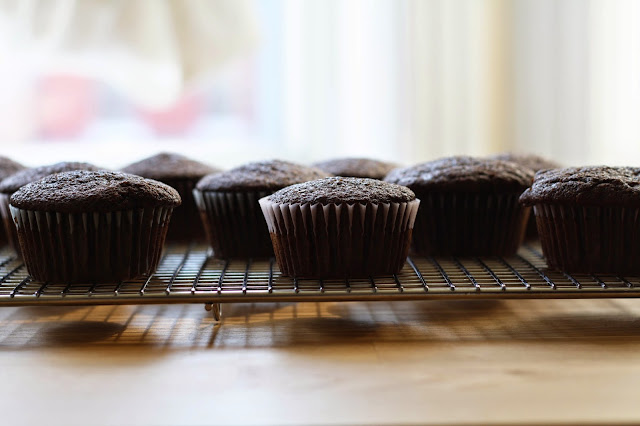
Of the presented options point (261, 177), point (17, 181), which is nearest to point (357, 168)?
point (261, 177)

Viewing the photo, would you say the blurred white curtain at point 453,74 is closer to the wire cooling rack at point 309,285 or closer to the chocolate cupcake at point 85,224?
the wire cooling rack at point 309,285

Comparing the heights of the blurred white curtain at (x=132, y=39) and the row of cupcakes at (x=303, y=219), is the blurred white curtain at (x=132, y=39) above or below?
above

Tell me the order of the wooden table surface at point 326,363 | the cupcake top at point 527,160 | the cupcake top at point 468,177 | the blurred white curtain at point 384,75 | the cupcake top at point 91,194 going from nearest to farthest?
the wooden table surface at point 326,363 < the cupcake top at point 91,194 < the cupcake top at point 468,177 < the cupcake top at point 527,160 < the blurred white curtain at point 384,75

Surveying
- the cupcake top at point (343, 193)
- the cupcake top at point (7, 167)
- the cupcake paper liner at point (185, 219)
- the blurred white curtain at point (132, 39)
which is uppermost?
the blurred white curtain at point (132, 39)

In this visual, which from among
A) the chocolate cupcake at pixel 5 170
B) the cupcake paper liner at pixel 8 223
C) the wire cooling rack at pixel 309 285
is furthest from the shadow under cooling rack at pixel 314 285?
the chocolate cupcake at pixel 5 170

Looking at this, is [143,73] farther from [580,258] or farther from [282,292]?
[580,258]

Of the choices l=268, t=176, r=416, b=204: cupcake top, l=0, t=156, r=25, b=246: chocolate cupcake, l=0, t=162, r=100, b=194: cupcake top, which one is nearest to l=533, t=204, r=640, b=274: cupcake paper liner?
l=268, t=176, r=416, b=204: cupcake top

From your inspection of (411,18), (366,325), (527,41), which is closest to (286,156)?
(411,18)

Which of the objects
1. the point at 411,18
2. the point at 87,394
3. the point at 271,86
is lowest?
the point at 87,394
